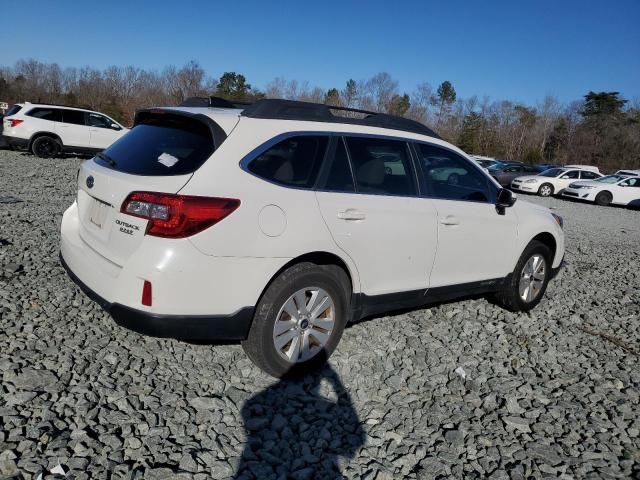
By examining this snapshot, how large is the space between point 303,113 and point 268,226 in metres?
0.94

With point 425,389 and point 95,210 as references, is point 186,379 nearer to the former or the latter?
point 95,210

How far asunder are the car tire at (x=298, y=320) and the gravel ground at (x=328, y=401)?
0.17 metres

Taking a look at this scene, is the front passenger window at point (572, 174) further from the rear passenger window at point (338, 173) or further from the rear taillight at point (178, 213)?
the rear taillight at point (178, 213)

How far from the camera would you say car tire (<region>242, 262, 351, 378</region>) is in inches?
124

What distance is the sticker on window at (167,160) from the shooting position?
3.04 metres

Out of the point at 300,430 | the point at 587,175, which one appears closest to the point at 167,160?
the point at 300,430

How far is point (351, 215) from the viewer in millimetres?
3430

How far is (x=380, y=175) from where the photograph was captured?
12.4ft

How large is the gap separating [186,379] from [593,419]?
273 cm

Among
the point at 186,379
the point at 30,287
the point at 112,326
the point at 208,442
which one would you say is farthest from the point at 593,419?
the point at 30,287

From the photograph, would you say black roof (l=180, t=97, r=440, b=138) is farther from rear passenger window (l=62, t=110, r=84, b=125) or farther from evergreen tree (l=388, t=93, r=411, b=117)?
evergreen tree (l=388, t=93, r=411, b=117)

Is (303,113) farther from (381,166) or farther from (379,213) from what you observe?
(379,213)

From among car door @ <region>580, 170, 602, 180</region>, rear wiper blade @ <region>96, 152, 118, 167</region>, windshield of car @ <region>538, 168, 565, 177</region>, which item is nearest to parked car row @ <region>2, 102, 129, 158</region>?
rear wiper blade @ <region>96, 152, 118, 167</region>

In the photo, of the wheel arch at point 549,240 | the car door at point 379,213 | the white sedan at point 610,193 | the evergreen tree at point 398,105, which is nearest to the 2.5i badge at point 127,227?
the car door at point 379,213
